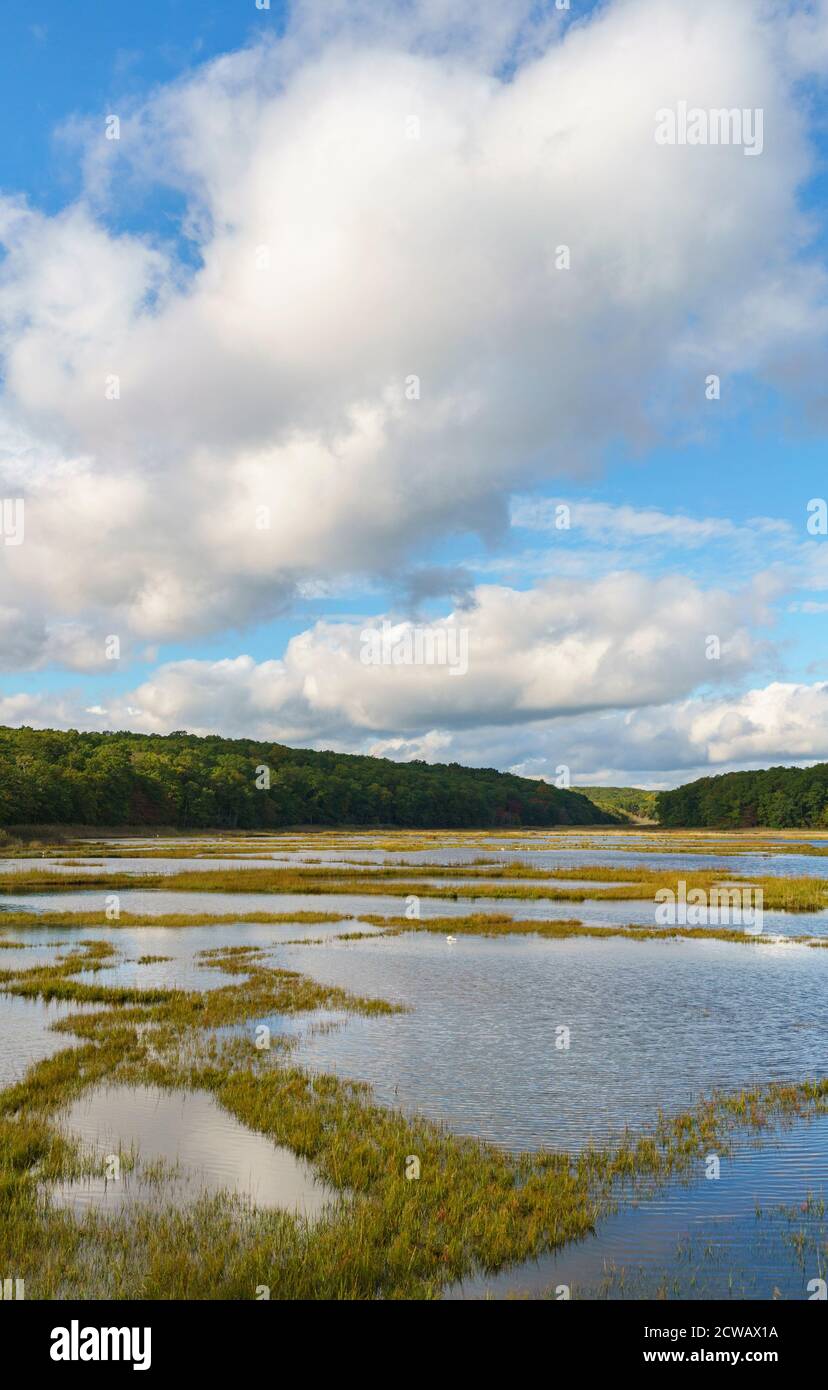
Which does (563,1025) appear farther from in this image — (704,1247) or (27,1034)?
(27,1034)

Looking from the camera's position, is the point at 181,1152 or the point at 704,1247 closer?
the point at 704,1247

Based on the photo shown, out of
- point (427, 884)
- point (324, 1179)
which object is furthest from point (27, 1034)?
point (427, 884)

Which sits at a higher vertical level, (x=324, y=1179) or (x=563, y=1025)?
(x=324, y=1179)

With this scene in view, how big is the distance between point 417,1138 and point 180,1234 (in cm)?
538

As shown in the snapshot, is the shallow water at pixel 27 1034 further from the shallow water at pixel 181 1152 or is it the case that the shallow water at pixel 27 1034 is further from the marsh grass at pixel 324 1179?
the shallow water at pixel 181 1152

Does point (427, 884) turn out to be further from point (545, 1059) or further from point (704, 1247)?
point (704, 1247)

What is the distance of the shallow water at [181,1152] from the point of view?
541 inches

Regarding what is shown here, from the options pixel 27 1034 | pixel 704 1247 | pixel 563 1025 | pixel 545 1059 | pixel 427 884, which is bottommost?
pixel 427 884

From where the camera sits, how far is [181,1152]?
1573cm

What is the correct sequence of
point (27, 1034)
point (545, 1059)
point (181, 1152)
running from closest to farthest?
point (181, 1152)
point (545, 1059)
point (27, 1034)

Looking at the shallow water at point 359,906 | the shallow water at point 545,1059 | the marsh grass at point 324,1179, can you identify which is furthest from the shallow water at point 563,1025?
the shallow water at point 359,906

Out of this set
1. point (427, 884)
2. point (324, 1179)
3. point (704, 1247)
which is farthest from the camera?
point (427, 884)
